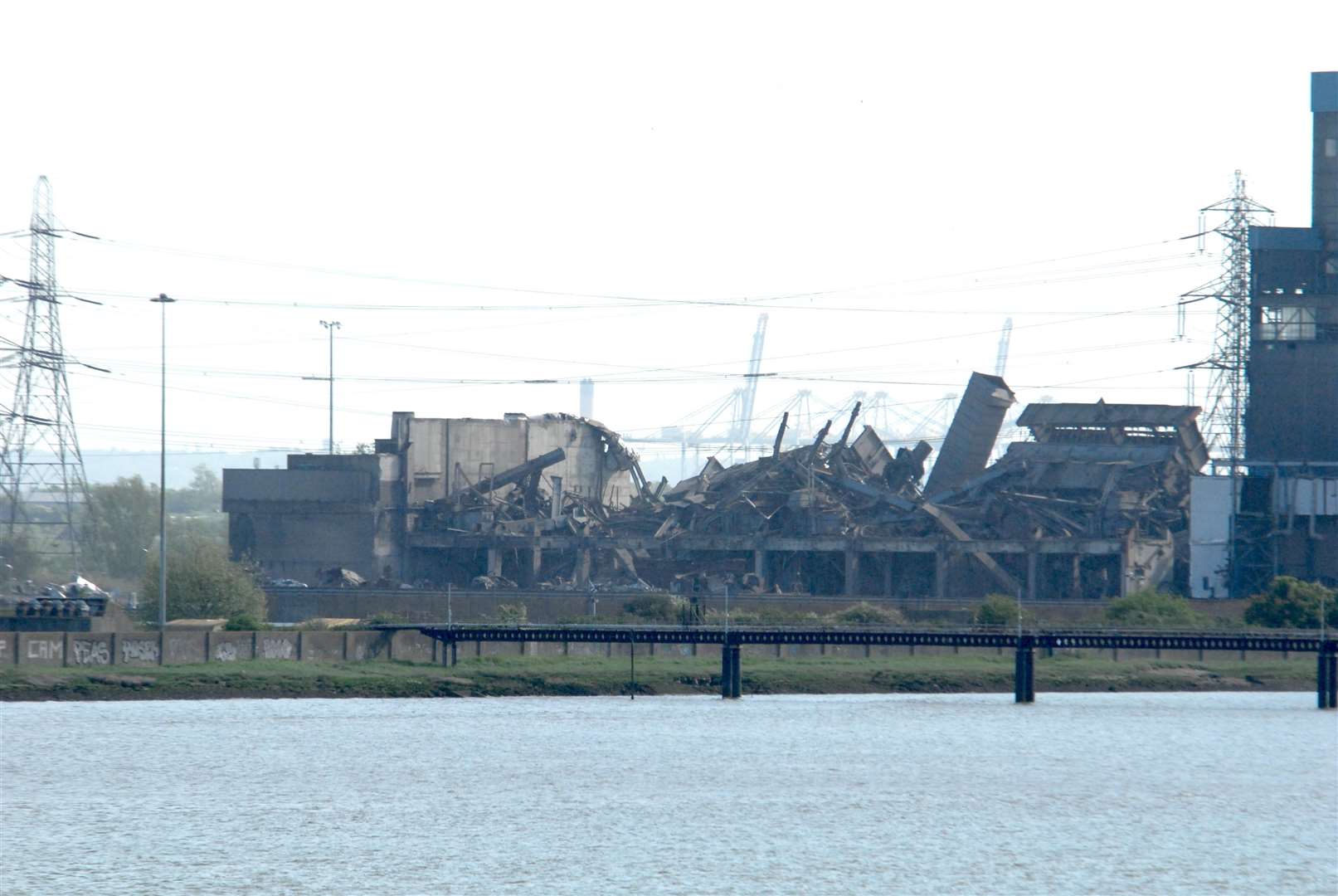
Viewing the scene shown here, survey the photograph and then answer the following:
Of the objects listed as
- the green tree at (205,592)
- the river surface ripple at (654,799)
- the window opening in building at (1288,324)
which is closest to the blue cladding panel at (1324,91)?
the window opening in building at (1288,324)

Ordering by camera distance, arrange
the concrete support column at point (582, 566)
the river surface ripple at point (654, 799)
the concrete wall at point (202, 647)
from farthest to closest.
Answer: the concrete support column at point (582, 566) < the concrete wall at point (202, 647) < the river surface ripple at point (654, 799)

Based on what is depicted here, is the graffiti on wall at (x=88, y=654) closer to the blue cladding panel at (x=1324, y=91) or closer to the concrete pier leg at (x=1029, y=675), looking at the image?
the concrete pier leg at (x=1029, y=675)

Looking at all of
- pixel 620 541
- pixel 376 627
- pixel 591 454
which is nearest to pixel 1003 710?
pixel 376 627

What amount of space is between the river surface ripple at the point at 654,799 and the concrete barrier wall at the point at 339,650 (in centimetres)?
232

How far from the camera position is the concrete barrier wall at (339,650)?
65500 mm

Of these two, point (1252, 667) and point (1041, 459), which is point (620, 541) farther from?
point (1252, 667)

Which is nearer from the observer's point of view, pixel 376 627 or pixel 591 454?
pixel 376 627

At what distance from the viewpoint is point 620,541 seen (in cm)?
10831

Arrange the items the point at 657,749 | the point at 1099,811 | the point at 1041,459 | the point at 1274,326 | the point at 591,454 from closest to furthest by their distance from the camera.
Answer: the point at 1099,811 → the point at 657,749 → the point at 1274,326 → the point at 1041,459 → the point at 591,454

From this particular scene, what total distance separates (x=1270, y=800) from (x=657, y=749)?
1829 centimetres

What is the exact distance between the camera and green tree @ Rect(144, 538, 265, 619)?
79500 mm

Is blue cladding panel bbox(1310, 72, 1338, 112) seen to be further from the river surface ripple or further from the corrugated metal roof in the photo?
the river surface ripple

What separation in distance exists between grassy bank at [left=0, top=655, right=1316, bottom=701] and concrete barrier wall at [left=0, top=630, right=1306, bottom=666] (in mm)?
601

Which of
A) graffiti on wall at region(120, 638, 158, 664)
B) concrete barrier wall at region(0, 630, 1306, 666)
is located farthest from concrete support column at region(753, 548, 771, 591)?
graffiti on wall at region(120, 638, 158, 664)
